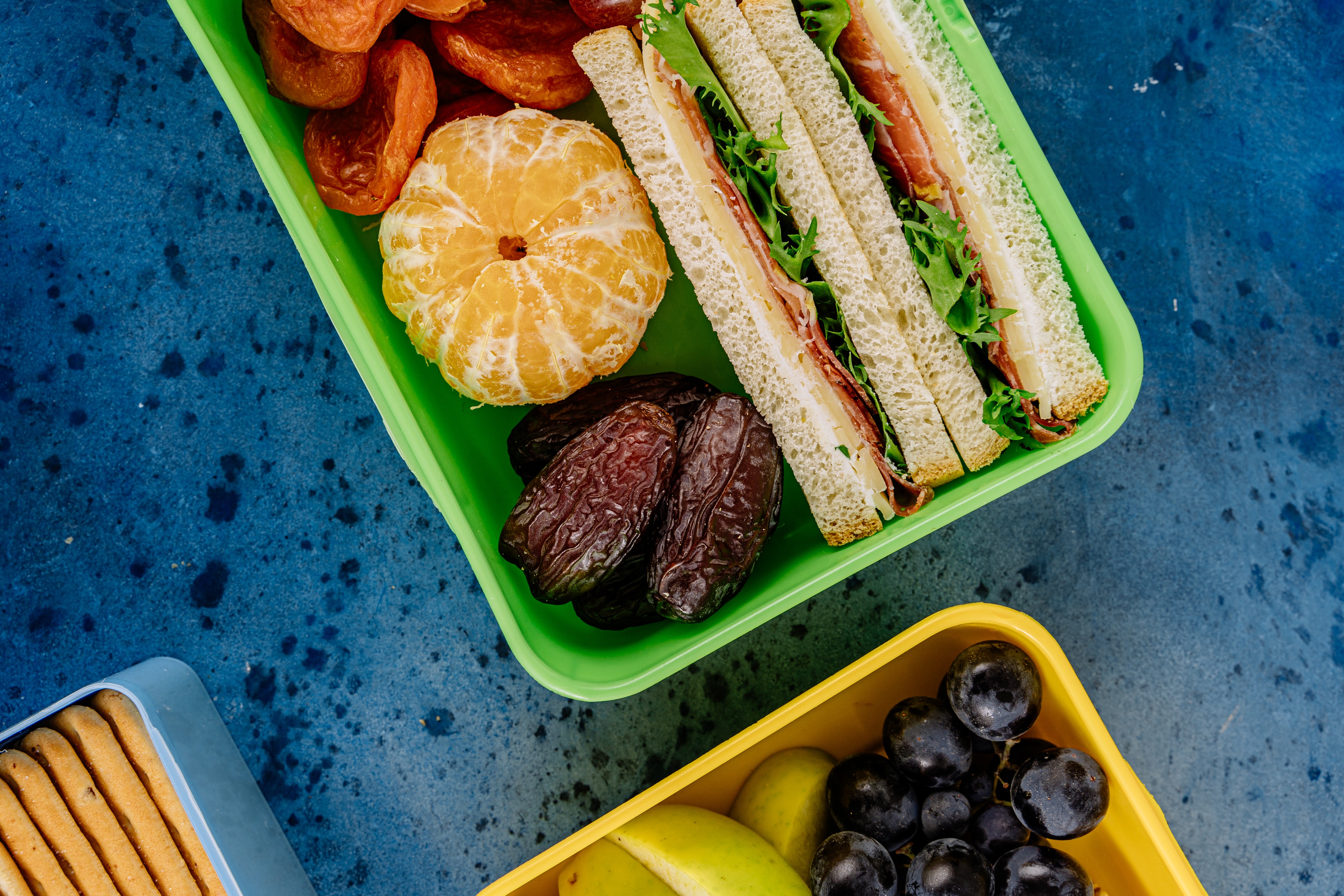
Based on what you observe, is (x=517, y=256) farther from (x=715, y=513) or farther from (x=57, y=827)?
(x=57, y=827)

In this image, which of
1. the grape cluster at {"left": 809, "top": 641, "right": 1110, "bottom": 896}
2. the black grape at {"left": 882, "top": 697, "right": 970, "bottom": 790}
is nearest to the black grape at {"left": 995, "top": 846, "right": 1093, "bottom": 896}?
the grape cluster at {"left": 809, "top": 641, "right": 1110, "bottom": 896}

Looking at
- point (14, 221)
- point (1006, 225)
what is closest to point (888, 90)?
point (1006, 225)

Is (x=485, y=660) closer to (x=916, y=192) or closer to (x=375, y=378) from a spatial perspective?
(x=375, y=378)

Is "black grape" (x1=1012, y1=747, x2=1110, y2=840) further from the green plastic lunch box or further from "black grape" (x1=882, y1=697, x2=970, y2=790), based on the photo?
the green plastic lunch box

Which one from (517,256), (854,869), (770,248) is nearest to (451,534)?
(517,256)

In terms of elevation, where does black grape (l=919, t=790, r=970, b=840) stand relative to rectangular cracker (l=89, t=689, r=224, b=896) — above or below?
below

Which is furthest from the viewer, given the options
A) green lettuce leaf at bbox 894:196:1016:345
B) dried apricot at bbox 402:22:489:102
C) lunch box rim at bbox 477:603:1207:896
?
dried apricot at bbox 402:22:489:102

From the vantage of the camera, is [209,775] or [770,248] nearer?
[770,248]
